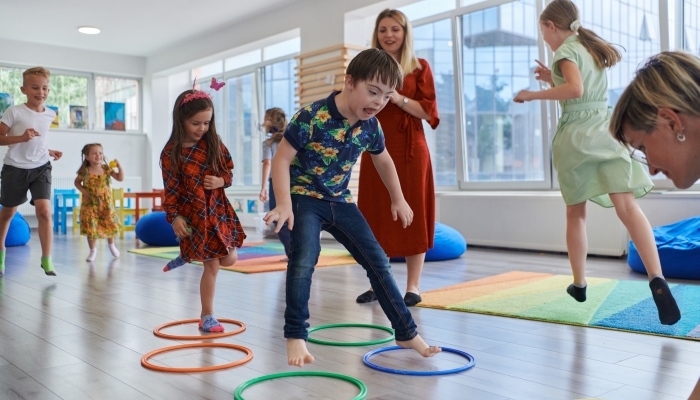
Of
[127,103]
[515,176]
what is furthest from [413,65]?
[127,103]

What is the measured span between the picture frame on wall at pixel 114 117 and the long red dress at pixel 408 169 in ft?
29.5

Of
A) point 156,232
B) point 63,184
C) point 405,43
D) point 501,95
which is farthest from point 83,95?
point 405,43

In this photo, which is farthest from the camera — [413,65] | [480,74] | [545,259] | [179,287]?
[480,74]

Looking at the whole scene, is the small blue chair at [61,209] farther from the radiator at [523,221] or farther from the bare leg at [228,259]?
the bare leg at [228,259]

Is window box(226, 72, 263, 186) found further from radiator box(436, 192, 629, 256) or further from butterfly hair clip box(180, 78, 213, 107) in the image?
butterfly hair clip box(180, 78, 213, 107)

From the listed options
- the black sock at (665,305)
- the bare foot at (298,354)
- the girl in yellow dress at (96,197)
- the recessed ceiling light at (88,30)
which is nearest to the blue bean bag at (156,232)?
the girl in yellow dress at (96,197)

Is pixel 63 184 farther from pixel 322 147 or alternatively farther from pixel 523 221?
pixel 322 147

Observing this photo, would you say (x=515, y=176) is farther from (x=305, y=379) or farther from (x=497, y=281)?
(x=305, y=379)

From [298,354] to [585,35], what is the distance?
1995 mm

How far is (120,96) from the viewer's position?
11.2 metres

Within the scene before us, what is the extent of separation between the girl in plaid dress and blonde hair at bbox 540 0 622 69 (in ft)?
5.41

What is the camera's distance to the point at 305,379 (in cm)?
195

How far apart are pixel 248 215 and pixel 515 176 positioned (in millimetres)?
4639

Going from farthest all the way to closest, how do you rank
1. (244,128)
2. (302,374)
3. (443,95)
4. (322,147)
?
(244,128), (443,95), (322,147), (302,374)
